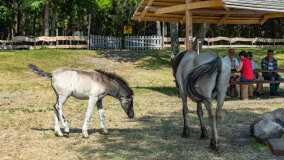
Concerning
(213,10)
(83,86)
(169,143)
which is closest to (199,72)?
(169,143)

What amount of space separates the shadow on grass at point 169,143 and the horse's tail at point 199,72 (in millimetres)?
1124

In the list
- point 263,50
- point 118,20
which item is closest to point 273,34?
point 263,50

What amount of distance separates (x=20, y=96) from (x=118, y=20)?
85.9 ft

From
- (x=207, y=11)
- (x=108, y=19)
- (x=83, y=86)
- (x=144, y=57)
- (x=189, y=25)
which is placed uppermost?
(x=108, y=19)

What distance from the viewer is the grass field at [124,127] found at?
6383mm

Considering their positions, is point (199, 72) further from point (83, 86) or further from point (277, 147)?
point (83, 86)

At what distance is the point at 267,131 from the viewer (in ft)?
22.2

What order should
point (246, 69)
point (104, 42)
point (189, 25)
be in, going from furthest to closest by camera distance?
1. point (104, 42)
2. point (246, 69)
3. point (189, 25)

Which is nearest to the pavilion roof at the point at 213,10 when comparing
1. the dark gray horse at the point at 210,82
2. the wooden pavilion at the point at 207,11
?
the wooden pavilion at the point at 207,11

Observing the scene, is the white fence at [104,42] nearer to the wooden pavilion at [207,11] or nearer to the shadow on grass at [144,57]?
the shadow on grass at [144,57]

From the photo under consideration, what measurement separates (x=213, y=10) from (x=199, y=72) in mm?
7350

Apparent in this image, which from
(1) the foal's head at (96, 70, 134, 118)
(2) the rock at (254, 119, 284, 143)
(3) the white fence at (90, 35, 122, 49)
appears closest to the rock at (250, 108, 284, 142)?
(2) the rock at (254, 119, 284, 143)

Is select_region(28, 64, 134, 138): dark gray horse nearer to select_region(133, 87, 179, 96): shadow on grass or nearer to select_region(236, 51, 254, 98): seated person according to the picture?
select_region(236, 51, 254, 98): seated person

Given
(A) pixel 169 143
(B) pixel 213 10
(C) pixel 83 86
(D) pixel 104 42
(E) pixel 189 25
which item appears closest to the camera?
(A) pixel 169 143
